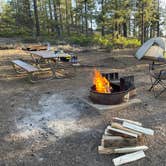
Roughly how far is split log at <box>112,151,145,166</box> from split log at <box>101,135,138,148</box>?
0.63 feet

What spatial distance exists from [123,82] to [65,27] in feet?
94.0

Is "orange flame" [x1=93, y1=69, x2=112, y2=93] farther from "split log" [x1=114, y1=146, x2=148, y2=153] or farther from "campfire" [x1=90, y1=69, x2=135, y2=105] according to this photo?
"split log" [x1=114, y1=146, x2=148, y2=153]

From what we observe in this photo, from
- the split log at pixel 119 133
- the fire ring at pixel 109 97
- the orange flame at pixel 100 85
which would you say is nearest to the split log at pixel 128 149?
the split log at pixel 119 133

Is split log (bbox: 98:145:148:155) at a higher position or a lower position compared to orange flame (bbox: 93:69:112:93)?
lower

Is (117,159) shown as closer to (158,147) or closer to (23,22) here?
(158,147)

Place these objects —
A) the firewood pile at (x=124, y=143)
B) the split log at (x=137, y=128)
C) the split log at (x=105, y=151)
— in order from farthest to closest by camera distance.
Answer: the split log at (x=137, y=128) < the split log at (x=105, y=151) < the firewood pile at (x=124, y=143)

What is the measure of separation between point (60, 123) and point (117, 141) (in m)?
1.27

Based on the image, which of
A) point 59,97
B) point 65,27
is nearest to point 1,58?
point 59,97

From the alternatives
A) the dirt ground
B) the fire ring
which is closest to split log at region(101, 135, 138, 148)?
the dirt ground

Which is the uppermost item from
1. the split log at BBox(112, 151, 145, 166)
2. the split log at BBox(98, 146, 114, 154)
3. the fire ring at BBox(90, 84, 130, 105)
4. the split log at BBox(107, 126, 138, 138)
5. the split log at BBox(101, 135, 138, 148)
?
the fire ring at BBox(90, 84, 130, 105)

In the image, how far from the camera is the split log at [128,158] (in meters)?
3.16

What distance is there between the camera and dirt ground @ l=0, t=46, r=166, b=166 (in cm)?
333

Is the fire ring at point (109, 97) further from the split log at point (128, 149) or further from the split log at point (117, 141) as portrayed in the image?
the split log at point (128, 149)

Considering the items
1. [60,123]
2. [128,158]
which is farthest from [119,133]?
[60,123]
